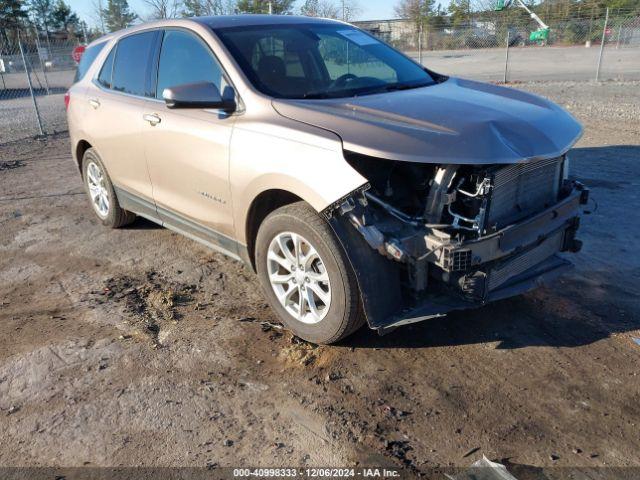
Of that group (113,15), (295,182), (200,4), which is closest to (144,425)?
(295,182)

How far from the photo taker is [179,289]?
461cm

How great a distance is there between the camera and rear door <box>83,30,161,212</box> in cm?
482

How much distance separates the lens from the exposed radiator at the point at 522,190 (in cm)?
321

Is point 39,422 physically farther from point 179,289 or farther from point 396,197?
point 396,197

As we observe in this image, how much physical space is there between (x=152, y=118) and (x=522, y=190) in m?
2.90

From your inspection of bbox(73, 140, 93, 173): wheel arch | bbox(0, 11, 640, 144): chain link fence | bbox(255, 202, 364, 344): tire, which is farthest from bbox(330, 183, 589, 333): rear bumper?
bbox(0, 11, 640, 144): chain link fence

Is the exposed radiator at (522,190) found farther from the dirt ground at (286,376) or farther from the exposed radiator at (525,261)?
the dirt ground at (286,376)

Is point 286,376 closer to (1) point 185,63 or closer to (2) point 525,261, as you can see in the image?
(2) point 525,261

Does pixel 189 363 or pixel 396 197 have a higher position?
pixel 396 197

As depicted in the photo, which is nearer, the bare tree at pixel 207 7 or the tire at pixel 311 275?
the tire at pixel 311 275

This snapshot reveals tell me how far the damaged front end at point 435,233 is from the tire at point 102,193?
3.32 meters

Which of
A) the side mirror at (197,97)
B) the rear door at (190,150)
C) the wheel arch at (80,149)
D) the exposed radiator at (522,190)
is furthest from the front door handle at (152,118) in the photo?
the exposed radiator at (522,190)

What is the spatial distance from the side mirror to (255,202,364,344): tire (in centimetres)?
83

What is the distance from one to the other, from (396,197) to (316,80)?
1.28 m
